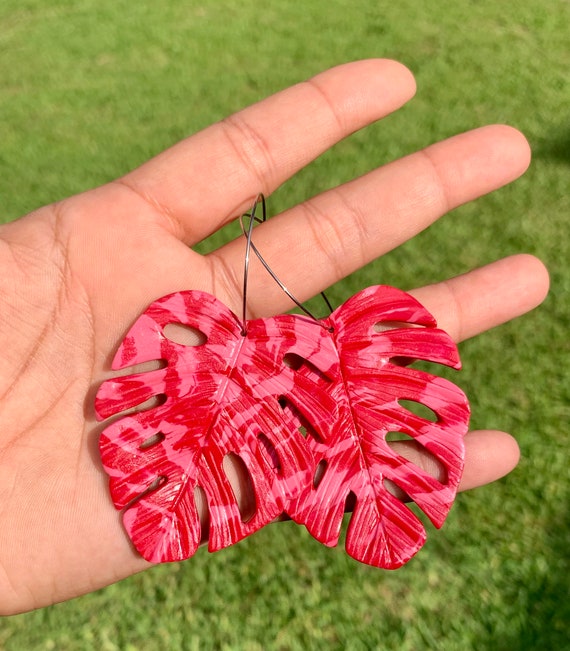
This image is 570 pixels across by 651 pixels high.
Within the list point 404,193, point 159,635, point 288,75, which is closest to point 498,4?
point 288,75

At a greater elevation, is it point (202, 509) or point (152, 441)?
point (152, 441)

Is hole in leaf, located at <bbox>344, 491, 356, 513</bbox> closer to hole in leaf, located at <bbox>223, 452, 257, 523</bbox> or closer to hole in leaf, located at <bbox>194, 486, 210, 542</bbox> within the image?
hole in leaf, located at <bbox>223, 452, 257, 523</bbox>

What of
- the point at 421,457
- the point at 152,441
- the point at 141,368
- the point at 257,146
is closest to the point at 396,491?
the point at 421,457

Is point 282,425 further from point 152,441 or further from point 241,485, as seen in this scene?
point 152,441

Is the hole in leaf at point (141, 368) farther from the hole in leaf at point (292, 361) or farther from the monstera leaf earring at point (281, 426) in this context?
the hole in leaf at point (292, 361)

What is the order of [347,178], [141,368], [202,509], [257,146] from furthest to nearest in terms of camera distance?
[347,178] → [257,146] → [141,368] → [202,509]

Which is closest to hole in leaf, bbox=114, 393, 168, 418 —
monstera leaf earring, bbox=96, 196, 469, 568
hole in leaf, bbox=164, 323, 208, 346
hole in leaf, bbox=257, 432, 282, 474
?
monstera leaf earring, bbox=96, 196, 469, 568

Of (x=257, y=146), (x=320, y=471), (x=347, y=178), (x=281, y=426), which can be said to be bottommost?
(x=347, y=178)
